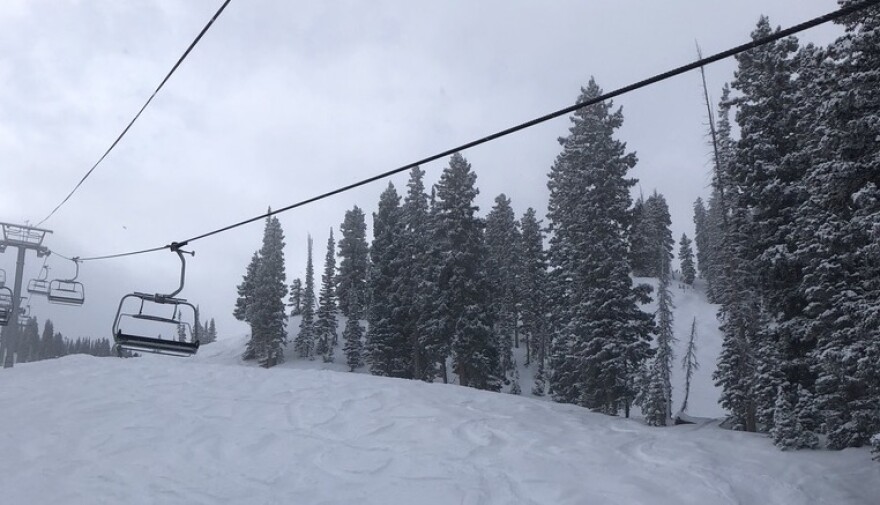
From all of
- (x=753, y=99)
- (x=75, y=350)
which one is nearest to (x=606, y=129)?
(x=753, y=99)

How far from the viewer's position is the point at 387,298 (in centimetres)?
4806

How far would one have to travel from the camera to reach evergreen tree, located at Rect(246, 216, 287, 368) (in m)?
63.0

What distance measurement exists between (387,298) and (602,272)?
21436 mm

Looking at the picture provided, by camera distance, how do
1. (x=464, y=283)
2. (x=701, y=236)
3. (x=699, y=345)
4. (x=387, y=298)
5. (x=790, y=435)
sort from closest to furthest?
1. (x=790, y=435)
2. (x=464, y=283)
3. (x=387, y=298)
4. (x=699, y=345)
5. (x=701, y=236)

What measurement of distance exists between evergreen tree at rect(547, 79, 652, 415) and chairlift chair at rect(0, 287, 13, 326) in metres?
26.4

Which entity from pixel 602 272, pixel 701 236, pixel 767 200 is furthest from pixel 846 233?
pixel 701 236

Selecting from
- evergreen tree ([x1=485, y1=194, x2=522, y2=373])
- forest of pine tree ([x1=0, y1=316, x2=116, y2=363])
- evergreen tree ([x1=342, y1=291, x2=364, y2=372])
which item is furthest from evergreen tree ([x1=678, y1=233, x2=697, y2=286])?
forest of pine tree ([x1=0, y1=316, x2=116, y2=363])

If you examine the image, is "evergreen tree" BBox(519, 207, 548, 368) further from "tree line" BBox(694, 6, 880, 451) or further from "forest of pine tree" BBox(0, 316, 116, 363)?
"forest of pine tree" BBox(0, 316, 116, 363)

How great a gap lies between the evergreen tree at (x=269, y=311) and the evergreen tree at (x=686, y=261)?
215 feet

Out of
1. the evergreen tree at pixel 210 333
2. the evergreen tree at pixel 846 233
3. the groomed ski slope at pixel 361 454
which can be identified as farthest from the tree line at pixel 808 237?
the evergreen tree at pixel 210 333

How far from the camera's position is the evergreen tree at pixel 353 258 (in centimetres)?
7119

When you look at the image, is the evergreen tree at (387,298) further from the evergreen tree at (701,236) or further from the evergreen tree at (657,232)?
the evergreen tree at (701,236)

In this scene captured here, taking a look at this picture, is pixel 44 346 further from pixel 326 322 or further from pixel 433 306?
pixel 433 306

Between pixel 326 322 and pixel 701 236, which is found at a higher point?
pixel 701 236
